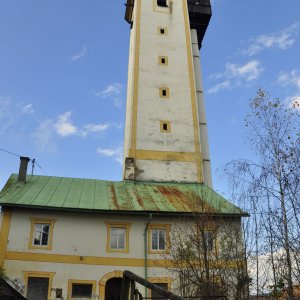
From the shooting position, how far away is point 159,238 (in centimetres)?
2230

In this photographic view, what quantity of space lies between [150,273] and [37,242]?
6136mm

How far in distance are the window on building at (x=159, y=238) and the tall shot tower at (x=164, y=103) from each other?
5.94m

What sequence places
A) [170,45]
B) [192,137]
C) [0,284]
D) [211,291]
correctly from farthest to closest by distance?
[170,45] < [192,137] < [0,284] < [211,291]

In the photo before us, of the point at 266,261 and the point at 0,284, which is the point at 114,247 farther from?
the point at 266,261

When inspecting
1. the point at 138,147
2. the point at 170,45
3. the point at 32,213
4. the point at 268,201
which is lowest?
the point at 268,201

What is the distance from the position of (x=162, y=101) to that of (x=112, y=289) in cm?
1561

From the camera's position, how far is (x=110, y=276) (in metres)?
20.8

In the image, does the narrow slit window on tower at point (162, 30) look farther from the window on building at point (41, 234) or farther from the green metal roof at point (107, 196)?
the window on building at point (41, 234)

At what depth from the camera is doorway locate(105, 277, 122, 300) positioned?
69.1ft

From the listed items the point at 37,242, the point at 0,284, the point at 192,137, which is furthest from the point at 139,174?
the point at 0,284

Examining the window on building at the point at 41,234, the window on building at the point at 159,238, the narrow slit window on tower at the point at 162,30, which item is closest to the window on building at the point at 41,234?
the window on building at the point at 41,234

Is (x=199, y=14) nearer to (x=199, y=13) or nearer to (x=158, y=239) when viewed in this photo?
(x=199, y=13)

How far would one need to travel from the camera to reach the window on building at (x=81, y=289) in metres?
20.3

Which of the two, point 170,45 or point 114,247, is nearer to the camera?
point 114,247
